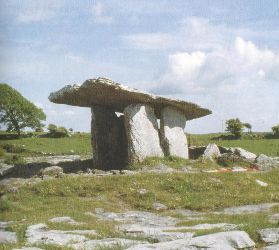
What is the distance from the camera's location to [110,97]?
32.2m

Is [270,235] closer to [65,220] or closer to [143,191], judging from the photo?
[65,220]

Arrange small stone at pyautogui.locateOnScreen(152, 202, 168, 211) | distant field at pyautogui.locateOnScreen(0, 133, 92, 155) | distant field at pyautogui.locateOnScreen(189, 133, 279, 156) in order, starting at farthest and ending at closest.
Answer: distant field at pyautogui.locateOnScreen(0, 133, 92, 155), distant field at pyautogui.locateOnScreen(189, 133, 279, 156), small stone at pyautogui.locateOnScreen(152, 202, 168, 211)

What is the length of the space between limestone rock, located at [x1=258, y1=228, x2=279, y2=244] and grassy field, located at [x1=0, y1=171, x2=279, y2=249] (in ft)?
16.3

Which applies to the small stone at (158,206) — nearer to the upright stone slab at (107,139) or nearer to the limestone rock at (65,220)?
the limestone rock at (65,220)

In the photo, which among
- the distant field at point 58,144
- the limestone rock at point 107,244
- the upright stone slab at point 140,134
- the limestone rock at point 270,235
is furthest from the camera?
the distant field at point 58,144

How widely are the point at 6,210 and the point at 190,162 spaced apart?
13139 mm

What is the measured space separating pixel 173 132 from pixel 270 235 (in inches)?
845

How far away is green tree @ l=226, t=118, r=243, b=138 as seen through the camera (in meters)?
57.5

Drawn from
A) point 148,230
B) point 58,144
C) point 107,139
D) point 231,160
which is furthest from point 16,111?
point 148,230

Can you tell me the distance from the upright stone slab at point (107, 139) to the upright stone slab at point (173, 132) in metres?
3.22

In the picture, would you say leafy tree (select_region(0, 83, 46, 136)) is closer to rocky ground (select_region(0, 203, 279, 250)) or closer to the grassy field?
the grassy field

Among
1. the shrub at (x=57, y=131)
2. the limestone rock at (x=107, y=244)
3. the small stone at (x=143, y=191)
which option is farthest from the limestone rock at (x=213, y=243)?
the shrub at (x=57, y=131)

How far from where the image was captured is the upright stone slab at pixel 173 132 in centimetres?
3281

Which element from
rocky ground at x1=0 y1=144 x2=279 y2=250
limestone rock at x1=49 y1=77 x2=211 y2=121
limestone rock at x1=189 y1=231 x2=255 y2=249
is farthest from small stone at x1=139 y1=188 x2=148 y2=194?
limestone rock at x1=189 y1=231 x2=255 y2=249
